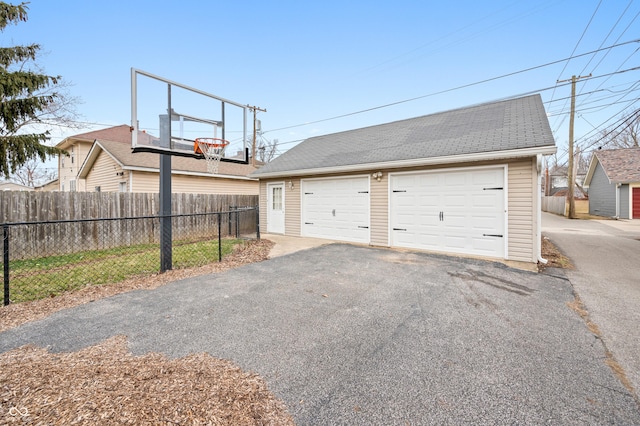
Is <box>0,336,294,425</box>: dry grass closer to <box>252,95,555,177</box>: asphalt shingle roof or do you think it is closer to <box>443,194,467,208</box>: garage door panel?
<box>443,194,467,208</box>: garage door panel

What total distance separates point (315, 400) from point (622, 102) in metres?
18.0

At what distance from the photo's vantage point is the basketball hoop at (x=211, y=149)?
6262mm

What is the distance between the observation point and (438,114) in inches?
407

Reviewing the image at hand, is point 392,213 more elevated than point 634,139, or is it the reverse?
point 634,139

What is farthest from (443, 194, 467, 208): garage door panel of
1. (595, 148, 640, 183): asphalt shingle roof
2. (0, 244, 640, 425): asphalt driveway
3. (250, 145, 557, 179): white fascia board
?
(595, 148, 640, 183): asphalt shingle roof

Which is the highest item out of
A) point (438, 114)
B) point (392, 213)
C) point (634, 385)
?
point (438, 114)

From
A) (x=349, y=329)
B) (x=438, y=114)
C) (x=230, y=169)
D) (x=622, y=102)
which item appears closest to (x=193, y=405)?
(x=349, y=329)

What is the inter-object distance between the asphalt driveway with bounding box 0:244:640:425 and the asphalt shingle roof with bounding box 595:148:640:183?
19.2 metres

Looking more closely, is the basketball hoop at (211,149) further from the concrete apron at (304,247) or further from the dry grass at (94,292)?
the concrete apron at (304,247)

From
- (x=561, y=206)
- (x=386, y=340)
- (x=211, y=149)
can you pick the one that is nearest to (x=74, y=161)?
(x=211, y=149)

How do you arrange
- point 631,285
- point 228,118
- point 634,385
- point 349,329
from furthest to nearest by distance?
point 228,118, point 631,285, point 349,329, point 634,385

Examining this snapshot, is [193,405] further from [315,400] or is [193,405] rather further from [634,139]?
[634,139]

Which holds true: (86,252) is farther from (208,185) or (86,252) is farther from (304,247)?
(208,185)

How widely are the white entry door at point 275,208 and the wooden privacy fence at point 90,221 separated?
2.10 m
